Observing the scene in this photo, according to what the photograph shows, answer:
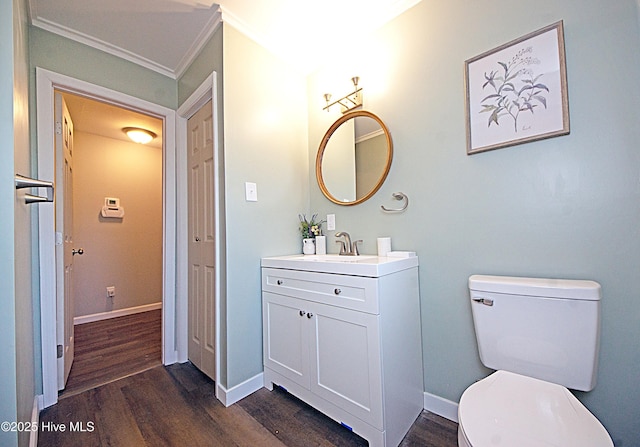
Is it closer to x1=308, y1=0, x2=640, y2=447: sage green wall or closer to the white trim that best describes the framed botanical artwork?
x1=308, y1=0, x2=640, y2=447: sage green wall

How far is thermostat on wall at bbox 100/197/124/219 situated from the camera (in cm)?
341

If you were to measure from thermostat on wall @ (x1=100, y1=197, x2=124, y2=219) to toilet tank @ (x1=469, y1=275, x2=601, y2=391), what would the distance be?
160 inches

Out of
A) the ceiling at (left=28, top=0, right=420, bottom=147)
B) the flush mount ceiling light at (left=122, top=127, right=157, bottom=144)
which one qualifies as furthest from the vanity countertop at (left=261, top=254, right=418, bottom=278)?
the flush mount ceiling light at (left=122, top=127, right=157, bottom=144)

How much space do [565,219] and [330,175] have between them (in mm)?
1387

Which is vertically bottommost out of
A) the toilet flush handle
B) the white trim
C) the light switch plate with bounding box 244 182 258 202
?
the toilet flush handle

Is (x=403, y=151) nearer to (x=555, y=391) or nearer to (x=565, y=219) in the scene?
(x=565, y=219)

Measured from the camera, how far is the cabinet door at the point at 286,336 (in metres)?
1.53

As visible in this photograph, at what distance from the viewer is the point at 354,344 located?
129cm

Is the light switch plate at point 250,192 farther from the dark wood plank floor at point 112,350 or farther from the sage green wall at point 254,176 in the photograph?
the dark wood plank floor at point 112,350

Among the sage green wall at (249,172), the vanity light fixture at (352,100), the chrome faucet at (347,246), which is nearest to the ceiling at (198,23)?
the sage green wall at (249,172)

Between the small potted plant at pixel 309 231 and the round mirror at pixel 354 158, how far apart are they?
0.81 ft

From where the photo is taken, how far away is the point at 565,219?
1155mm

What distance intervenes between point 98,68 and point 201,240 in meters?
1.42

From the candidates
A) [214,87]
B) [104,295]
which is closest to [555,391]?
[214,87]
